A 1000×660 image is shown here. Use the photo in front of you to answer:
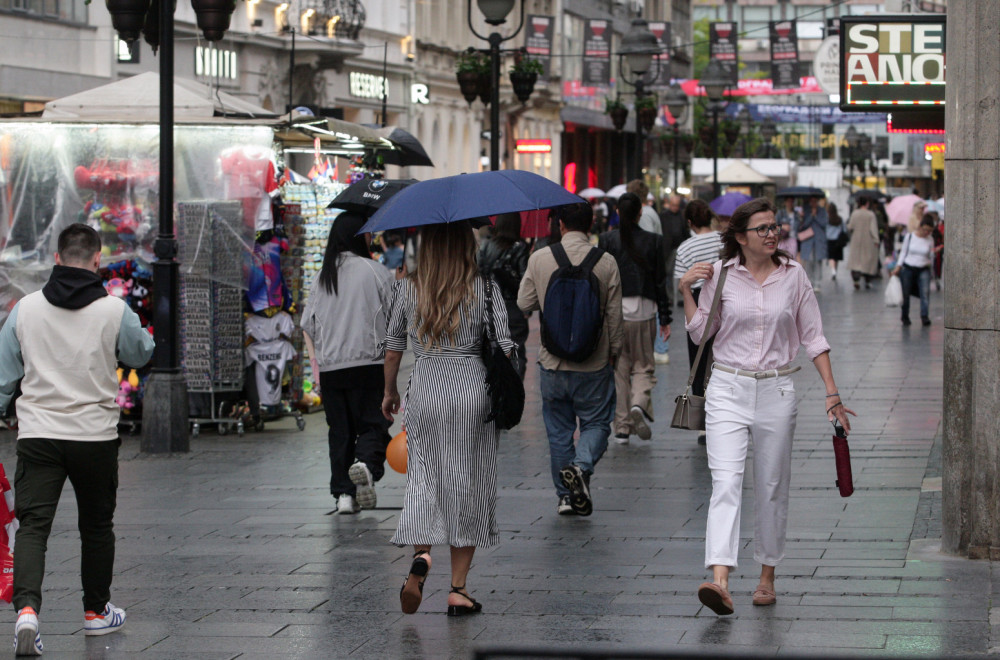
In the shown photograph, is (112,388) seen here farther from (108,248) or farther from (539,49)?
(539,49)

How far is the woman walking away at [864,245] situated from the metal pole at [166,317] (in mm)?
22521

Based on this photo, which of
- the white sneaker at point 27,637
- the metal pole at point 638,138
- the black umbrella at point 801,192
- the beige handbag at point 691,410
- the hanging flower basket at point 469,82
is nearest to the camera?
the white sneaker at point 27,637

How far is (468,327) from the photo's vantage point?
7.31 meters

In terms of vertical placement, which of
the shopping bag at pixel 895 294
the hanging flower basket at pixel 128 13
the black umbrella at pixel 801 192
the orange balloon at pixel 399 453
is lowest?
the orange balloon at pixel 399 453

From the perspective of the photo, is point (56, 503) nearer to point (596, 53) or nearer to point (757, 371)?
point (757, 371)

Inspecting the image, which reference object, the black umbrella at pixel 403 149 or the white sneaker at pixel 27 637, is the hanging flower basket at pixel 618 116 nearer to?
the black umbrella at pixel 403 149

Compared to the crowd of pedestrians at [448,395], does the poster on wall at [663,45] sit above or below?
above

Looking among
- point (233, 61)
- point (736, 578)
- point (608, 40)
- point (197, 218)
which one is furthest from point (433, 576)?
point (608, 40)

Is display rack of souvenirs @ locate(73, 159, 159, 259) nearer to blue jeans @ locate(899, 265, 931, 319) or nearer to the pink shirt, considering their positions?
the pink shirt

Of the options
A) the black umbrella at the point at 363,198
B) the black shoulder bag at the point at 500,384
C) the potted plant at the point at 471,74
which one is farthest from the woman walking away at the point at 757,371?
the potted plant at the point at 471,74

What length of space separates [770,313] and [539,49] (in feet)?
104

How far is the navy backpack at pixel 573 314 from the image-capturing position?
9.71 metres

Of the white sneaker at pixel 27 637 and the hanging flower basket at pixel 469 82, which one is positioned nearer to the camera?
the white sneaker at pixel 27 637

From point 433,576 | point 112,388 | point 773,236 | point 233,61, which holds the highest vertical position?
point 233,61
